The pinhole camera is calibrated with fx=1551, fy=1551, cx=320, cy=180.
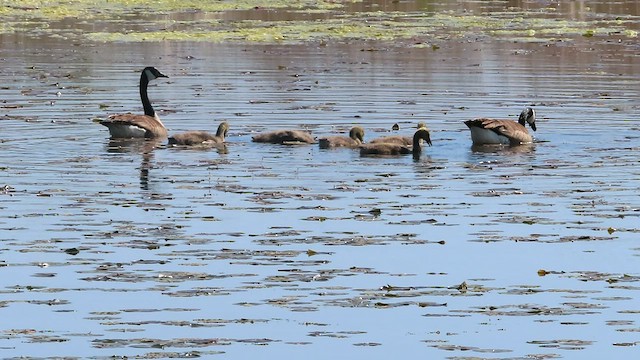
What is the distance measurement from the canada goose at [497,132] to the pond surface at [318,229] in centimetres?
30

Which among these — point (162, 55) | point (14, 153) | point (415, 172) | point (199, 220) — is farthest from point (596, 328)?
point (162, 55)

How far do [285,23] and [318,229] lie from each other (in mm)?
36488

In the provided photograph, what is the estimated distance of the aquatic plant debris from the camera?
4809 centimetres

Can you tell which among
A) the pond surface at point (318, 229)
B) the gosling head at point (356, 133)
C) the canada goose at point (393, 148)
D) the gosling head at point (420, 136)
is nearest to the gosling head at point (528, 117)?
the pond surface at point (318, 229)

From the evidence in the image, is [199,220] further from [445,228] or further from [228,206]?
[445,228]

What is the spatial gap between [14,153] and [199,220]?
6563 mm

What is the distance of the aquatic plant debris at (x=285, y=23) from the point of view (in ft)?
158

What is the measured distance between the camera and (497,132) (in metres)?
24.9

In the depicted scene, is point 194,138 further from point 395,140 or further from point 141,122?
point 395,140

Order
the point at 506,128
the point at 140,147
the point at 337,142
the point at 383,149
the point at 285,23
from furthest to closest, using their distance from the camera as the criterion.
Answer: the point at 285,23 → the point at 140,147 → the point at 506,128 → the point at 337,142 → the point at 383,149

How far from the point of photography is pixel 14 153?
23.5 metres

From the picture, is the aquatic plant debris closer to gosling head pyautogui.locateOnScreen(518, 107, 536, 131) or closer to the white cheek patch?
the white cheek patch

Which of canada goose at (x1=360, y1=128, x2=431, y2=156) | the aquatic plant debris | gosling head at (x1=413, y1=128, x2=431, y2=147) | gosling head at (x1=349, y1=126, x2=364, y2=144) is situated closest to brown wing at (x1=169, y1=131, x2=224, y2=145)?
gosling head at (x1=349, y1=126, x2=364, y2=144)

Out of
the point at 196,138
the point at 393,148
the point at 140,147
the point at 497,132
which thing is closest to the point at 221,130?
the point at 196,138
